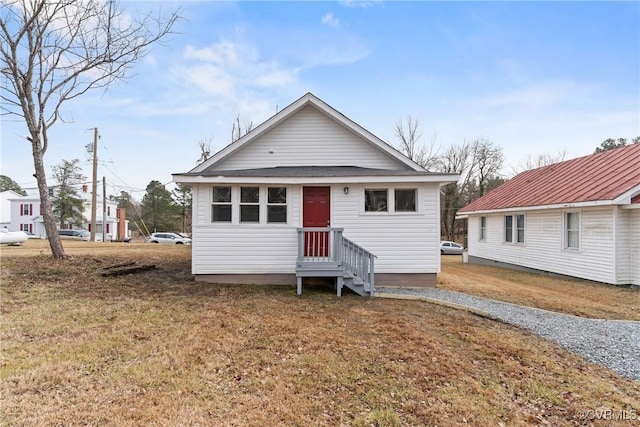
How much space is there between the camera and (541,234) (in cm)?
1306

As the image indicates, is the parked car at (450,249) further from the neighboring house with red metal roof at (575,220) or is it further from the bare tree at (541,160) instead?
the bare tree at (541,160)

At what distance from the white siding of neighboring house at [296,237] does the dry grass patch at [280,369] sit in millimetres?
2298

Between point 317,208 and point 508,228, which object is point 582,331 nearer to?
point 317,208

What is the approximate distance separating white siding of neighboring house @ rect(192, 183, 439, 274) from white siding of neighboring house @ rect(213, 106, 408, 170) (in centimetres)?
158

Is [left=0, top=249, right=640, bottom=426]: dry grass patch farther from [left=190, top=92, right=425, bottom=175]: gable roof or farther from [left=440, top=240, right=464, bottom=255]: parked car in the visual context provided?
[left=440, top=240, right=464, bottom=255]: parked car

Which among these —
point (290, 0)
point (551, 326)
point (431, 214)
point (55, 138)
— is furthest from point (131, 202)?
point (551, 326)

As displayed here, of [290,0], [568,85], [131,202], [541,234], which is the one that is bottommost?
[541,234]

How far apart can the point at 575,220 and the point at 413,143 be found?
23003 mm

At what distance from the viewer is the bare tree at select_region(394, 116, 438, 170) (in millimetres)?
32938

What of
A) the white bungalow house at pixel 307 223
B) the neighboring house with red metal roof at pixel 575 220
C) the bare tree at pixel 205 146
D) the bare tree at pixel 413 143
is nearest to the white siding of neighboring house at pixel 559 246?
the neighboring house with red metal roof at pixel 575 220

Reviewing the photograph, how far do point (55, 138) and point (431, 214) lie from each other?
14.5 metres

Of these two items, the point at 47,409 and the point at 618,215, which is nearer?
the point at 47,409

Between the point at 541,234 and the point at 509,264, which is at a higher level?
the point at 541,234

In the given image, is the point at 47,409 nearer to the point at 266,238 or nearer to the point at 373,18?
the point at 266,238
